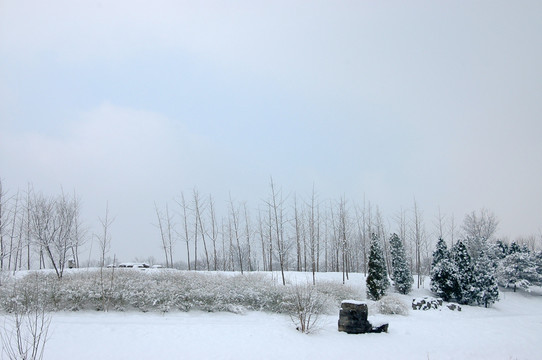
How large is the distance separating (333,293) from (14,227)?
24435 millimetres

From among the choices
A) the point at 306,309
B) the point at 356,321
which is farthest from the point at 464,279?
the point at 306,309

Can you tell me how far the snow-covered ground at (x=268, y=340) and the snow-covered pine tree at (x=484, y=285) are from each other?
7.39 metres

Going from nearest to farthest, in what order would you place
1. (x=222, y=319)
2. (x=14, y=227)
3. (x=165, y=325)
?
1. (x=165, y=325)
2. (x=222, y=319)
3. (x=14, y=227)

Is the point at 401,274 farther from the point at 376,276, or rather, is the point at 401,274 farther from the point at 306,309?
the point at 306,309

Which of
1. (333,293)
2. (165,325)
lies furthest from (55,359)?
(333,293)

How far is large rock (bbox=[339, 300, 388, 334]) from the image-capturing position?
481 inches

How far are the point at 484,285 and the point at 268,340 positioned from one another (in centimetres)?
1679

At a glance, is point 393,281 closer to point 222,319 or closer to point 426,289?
point 426,289

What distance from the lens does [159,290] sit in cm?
1526

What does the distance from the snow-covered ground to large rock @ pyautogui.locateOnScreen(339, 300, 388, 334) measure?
10.6 inches

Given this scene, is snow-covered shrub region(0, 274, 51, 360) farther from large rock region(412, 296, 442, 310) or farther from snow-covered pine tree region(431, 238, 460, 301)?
snow-covered pine tree region(431, 238, 460, 301)

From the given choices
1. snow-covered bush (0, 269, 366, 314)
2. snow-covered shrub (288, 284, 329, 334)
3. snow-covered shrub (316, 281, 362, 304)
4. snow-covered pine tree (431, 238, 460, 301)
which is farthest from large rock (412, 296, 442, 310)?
snow-covered shrub (288, 284, 329, 334)

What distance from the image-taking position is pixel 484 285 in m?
21.8

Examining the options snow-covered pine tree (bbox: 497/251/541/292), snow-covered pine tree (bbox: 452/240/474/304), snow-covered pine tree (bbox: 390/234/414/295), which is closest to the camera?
snow-covered pine tree (bbox: 452/240/474/304)
